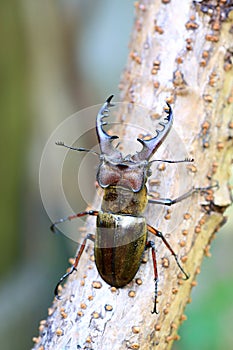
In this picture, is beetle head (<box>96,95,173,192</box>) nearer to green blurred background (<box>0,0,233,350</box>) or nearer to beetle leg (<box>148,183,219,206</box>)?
beetle leg (<box>148,183,219,206</box>)

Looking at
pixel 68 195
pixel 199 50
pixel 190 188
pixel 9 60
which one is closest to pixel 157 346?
pixel 190 188

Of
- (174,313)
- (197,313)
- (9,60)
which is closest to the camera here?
(174,313)

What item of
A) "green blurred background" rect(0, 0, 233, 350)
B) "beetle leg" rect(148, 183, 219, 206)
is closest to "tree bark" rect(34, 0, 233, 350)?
"beetle leg" rect(148, 183, 219, 206)

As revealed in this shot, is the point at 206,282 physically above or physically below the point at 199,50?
below

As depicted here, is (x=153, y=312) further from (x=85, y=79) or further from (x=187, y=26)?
(x=85, y=79)

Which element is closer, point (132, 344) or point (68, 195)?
point (132, 344)

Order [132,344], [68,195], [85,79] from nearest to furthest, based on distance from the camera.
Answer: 1. [132,344]
2. [68,195]
3. [85,79]
